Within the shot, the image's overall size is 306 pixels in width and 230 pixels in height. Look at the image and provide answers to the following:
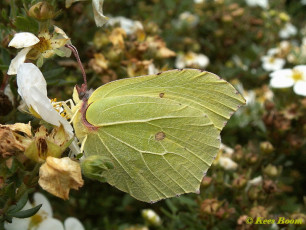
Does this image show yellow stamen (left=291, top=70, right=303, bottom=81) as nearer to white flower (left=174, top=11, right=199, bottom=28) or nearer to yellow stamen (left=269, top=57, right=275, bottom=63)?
yellow stamen (left=269, top=57, right=275, bottom=63)

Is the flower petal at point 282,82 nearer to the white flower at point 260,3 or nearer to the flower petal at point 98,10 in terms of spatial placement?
the white flower at point 260,3

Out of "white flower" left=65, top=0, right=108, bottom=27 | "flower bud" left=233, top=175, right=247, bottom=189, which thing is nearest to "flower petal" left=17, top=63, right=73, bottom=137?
"white flower" left=65, top=0, right=108, bottom=27

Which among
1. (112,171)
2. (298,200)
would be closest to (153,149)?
(112,171)

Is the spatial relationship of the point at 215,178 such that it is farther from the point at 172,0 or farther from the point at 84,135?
the point at 172,0

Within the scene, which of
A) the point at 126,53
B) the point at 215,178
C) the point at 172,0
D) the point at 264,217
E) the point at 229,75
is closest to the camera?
the point at 264,217

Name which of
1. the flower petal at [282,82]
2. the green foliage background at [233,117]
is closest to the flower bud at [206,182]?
the green foliage background at [233,117]

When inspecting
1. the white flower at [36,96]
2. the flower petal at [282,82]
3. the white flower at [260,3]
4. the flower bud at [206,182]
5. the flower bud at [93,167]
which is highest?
the white flower at [36,96]

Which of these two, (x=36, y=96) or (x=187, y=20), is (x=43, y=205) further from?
(x=187, y=20)
